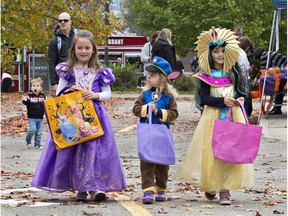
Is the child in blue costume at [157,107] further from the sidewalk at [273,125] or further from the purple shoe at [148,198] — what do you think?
the sidewalk at [273,125]

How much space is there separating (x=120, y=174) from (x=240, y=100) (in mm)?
1334

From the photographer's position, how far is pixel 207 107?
31.6 ft

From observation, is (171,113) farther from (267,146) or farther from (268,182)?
(267,146)

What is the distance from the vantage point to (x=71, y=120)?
31.1 feet

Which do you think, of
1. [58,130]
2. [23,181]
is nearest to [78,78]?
[58,130]

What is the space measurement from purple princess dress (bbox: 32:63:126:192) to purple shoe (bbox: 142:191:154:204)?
293 mm

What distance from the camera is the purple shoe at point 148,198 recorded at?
29.9ft

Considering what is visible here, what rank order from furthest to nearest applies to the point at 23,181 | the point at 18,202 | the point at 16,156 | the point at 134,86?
the point at 134,86, the point at 16,156, the point at 23,181, the point at 18,202

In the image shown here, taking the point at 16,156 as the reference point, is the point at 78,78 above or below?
above

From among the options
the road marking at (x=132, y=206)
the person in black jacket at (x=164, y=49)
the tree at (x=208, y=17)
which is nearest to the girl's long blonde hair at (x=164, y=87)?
the road marking at (x=132, y=206)

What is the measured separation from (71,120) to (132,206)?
1.13 metres

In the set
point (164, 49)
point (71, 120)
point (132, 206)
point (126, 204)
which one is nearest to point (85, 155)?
point (71, 120)

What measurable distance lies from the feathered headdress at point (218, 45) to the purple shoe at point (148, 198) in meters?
1.35

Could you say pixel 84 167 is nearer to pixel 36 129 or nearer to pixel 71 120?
pixel 71 120
